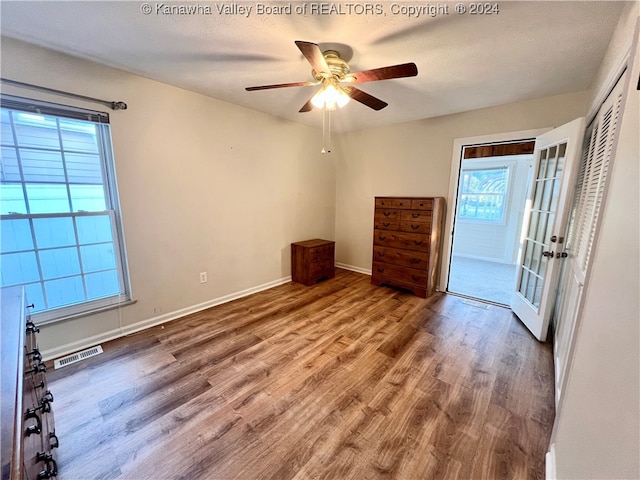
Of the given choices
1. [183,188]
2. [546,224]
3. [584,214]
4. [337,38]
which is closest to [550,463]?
[584,214]

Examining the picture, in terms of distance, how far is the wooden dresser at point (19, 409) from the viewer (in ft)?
1.81

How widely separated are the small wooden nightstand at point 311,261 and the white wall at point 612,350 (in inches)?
112

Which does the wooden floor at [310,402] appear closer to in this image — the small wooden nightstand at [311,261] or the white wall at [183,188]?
the white wall at [183,188]

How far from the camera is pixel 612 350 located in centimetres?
84

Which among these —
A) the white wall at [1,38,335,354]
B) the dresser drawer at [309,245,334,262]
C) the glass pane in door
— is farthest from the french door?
the white wall at [1,38,335,354]

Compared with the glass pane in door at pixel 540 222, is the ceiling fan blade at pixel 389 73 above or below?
above

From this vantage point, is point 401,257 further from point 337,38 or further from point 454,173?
point 337,38

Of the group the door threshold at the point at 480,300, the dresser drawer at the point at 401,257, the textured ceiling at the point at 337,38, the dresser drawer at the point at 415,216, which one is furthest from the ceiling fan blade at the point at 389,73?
the door threshold at the point at 480,300

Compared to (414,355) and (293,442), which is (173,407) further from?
(414,355)

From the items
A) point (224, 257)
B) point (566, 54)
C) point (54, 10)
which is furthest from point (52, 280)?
point (566, 54)

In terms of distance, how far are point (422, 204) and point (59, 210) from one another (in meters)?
3.54

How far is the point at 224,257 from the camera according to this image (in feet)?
10.2

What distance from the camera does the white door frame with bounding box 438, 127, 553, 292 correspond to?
9.29 feet

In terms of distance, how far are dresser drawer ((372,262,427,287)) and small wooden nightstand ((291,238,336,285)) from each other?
719 millimetres
